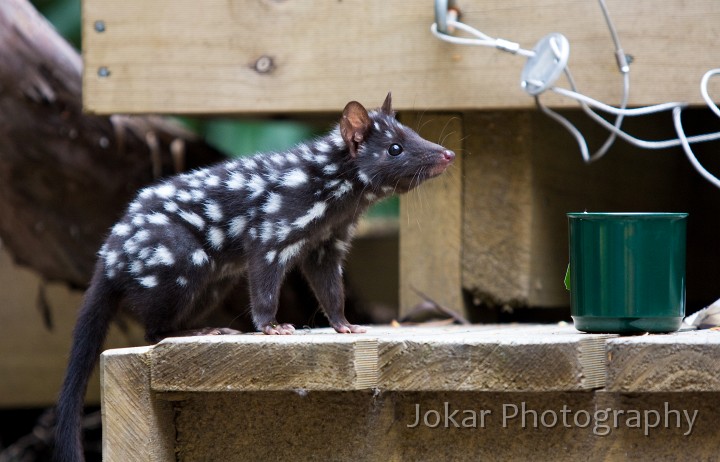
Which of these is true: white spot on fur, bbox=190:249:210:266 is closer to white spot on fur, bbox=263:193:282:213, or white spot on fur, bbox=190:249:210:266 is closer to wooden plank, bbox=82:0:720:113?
white spot on fur, bbox=263:193:282:213

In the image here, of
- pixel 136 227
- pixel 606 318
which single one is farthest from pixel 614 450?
pixel 136 227

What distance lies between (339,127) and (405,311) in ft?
3.43

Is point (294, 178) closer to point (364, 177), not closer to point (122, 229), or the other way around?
point (364, 177)

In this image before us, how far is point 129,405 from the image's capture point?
2438 mm

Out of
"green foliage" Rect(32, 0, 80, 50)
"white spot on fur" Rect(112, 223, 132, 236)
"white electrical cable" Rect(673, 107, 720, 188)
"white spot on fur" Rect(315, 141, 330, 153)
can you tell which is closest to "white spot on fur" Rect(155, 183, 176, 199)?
"white spot on fur" Rect(112, 223, 132, 236)

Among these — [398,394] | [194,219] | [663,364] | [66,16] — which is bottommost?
[398,394]

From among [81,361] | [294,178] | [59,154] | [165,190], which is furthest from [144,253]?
[59,154]

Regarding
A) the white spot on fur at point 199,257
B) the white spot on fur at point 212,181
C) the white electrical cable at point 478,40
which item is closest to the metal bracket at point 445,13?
the white electrical cable at point 478,40

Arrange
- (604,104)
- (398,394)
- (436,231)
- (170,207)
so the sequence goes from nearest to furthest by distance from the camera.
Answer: (398,394) → (170,207) → (604,104) → (436,231)

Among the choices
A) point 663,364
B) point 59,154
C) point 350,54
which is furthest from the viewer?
point 59,154

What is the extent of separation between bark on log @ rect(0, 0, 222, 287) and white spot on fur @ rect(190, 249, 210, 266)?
1.58 metres

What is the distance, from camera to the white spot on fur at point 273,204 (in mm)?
2949

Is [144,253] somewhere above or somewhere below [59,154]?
below

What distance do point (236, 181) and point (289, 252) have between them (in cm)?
29
